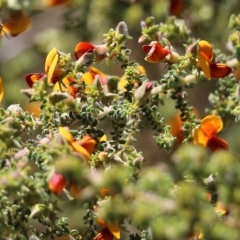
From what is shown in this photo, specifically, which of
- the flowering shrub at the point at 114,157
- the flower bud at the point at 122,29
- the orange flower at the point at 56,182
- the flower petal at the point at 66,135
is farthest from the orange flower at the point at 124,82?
the orange flower at the point at 56,182

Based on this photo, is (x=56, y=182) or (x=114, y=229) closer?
(x=56, y=182)

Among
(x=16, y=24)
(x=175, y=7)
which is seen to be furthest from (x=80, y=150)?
(x=175, y=7)

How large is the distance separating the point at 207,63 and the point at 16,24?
648 millimetres

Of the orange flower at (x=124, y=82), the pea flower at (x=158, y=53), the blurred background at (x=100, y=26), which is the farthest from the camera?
the blurred background at (x=100, y=26)

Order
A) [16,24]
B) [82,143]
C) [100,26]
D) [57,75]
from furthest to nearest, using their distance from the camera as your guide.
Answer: [100,26], [16,24], [57,75], [82,143]

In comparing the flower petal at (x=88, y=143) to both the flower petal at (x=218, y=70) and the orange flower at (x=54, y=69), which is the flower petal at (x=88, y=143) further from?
the flower petal at (x=218, y=70)

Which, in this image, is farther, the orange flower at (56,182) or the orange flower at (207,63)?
the orange flower at (207,63)

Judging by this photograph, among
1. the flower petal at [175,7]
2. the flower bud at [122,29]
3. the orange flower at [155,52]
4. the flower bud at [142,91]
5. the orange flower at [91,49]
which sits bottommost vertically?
the flower petal at [175,7]

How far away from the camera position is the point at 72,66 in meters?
1.55

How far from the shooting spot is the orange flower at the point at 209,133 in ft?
5.22

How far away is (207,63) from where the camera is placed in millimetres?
1575

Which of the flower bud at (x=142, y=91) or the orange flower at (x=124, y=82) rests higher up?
the flower bud at (x=142, y=91)

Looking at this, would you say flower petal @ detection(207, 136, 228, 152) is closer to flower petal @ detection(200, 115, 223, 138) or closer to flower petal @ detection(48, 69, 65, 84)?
flower petal @ detection(200, 115, 223, 138)

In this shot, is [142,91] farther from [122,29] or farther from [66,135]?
[66,135]
